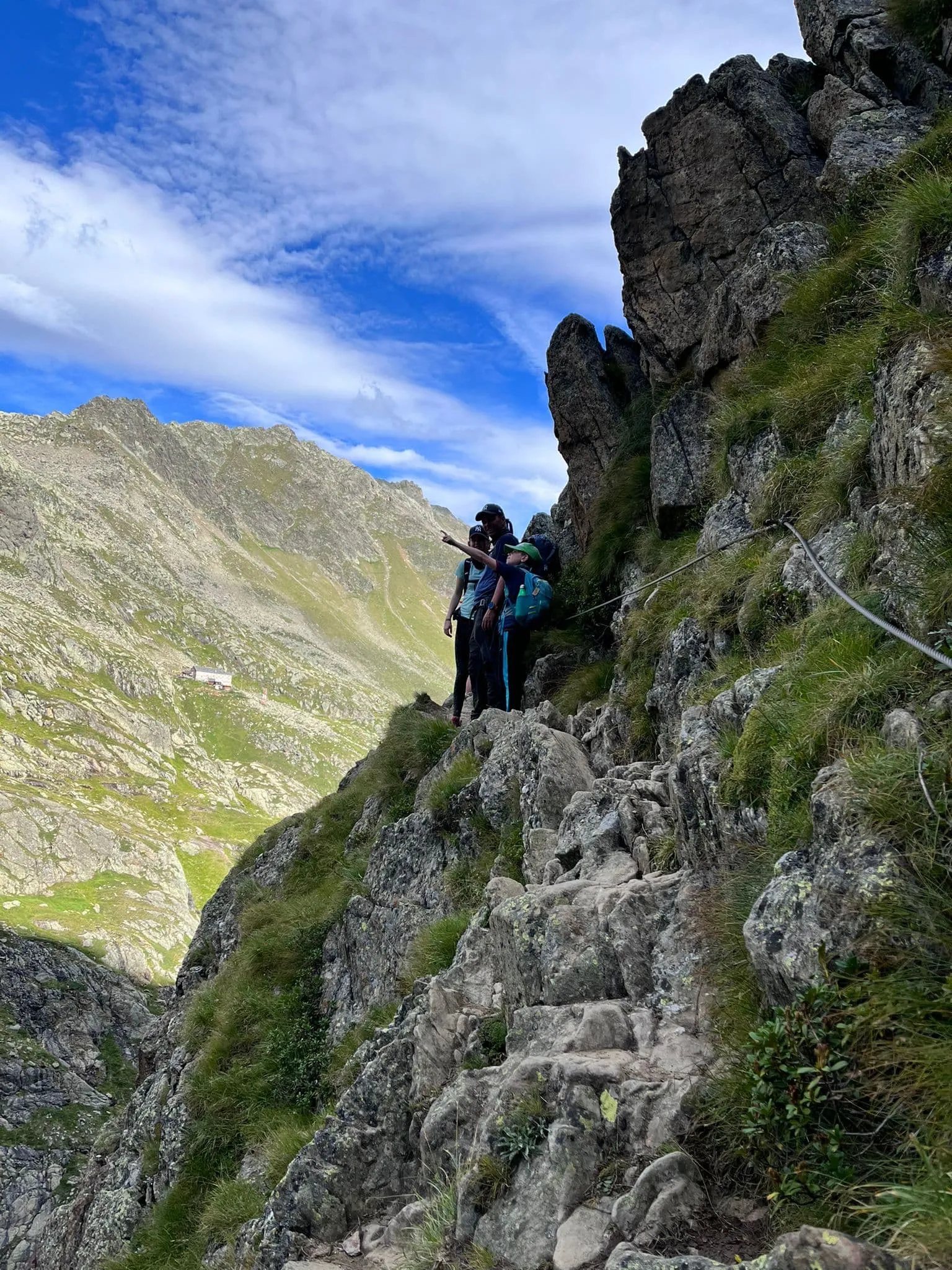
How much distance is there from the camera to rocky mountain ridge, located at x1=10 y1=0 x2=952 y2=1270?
480 cm

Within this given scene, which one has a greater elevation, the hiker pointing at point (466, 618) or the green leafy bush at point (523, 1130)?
the hiker pointing at point (466, 618)

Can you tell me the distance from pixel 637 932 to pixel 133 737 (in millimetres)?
203853

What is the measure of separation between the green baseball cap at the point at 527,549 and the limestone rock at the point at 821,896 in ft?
48.4

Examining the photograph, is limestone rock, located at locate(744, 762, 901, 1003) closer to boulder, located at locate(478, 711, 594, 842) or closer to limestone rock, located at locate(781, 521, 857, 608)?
limestone rock, located at locate(781, 521, 857, 608)

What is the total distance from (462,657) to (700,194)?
14161mm

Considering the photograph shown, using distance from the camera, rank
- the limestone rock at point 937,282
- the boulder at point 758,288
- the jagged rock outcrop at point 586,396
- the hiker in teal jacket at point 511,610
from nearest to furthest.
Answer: the limestone rock at point 937,282 < the boulder at point 758,288 < the hiker in teal jacket at point 511,610 < the jagged rock outcrop at point 586,396

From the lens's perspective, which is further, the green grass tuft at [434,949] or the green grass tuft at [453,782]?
the green grass tuft at [453,782]

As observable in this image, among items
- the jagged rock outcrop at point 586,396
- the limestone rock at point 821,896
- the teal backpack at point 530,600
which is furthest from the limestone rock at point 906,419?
the jagged rock outcrop at point 586,396

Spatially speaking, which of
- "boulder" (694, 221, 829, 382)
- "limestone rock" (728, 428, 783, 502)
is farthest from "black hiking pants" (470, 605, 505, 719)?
"boulder" (694, 221, 829, 382)

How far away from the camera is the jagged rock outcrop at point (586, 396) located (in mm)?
24938

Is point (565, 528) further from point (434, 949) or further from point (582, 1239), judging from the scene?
point (582, 1239)

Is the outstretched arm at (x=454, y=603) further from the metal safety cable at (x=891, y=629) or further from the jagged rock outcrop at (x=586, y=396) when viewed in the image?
the metal safety cable at (x=891, y=629)

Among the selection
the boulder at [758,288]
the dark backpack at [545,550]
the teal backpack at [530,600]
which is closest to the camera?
the boulder at [758,288]

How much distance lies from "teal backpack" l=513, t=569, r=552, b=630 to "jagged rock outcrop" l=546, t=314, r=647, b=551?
4.24 m
